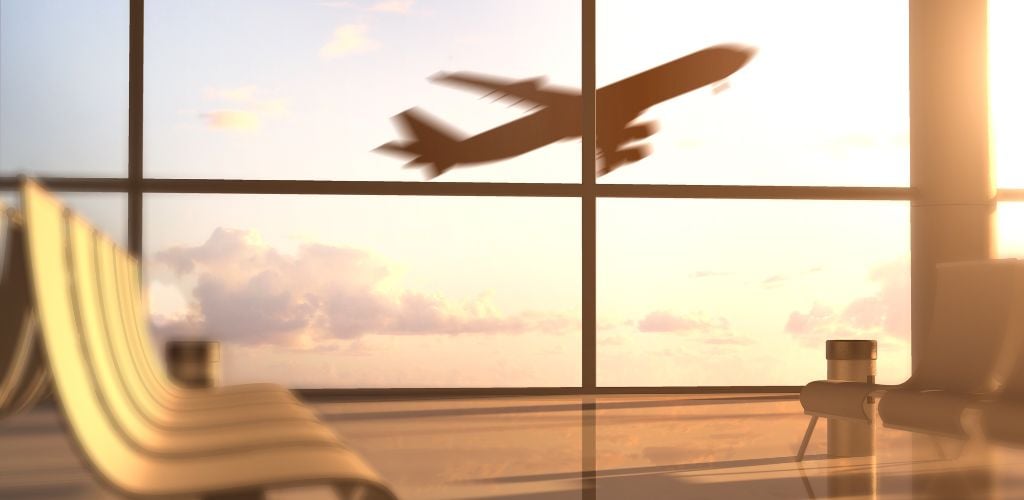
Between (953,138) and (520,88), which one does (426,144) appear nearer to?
(520,88)

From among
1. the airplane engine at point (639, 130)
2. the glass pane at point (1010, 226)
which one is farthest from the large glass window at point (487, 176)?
the glass pane at point (1010, 226)

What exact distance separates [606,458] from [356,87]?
174 inches

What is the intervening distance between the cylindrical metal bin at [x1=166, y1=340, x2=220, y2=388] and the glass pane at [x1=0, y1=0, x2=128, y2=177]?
11.2 ft

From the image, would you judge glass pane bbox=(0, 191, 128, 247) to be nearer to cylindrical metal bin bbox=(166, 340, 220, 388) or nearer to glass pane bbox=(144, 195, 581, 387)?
glass pane bbox=(144, 195, 581, 387)

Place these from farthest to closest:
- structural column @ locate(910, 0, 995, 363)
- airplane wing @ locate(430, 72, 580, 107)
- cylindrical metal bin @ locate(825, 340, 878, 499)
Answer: airplane wing @ locate(430, 72, 580, 107) < structural column @ locate(910, 0, 995, 363) < cylindrical metal bin @ locate(825, 340, 878, 499)

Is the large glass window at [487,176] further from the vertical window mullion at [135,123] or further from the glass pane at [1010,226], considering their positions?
the glass pane at [1010,226]

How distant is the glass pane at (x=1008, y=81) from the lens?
28.6 feet

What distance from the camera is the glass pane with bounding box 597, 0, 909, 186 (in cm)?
863

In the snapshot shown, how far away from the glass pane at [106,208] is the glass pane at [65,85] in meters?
0.16

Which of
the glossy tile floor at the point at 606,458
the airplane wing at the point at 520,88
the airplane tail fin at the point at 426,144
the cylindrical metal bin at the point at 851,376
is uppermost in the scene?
the airplane wing at the point at 520,88

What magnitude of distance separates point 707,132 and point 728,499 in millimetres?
5226

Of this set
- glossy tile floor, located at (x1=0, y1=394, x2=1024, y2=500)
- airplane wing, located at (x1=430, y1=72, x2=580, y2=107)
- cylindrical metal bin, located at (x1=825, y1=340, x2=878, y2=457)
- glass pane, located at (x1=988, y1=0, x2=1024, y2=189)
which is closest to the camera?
glossy tile floor, located at (x1=0, y1=394, x2=1024, y2=500)

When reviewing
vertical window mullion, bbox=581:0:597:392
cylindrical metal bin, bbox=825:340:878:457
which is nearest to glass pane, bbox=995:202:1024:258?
vertical window mullion, bbox=581:0:597:392

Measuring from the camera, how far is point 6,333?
9.93 feet
